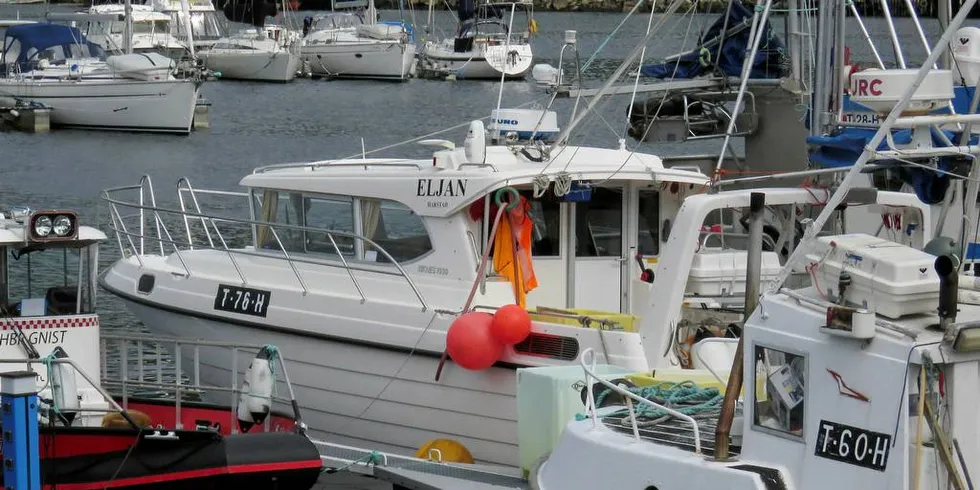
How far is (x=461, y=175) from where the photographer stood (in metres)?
12.4

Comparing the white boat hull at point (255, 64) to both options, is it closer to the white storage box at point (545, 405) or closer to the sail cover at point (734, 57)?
the sail cover at point (734, 57)

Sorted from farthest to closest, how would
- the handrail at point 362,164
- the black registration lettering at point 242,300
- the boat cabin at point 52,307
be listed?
the black registration lettering at point 242,300
the handrail at point 362,164
the boat cabin at point 52,307

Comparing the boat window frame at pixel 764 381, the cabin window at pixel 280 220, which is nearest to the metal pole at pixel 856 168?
the boat window frame at pixel 764 381

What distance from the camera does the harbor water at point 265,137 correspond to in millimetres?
32312

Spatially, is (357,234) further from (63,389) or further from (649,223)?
(63,389)

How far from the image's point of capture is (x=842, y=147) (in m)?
12.6

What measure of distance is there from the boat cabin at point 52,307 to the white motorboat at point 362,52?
50.6 m

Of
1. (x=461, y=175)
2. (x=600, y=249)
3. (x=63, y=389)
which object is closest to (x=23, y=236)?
(x=63, y=389)

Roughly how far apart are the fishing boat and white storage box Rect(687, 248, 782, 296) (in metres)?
3.10

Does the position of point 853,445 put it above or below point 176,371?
above

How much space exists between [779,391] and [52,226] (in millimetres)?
6272

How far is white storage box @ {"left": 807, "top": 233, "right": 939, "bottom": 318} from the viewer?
289 inches

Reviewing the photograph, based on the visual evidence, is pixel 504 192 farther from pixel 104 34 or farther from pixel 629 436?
pixel 104 34

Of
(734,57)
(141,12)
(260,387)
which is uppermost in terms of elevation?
(141,12)
